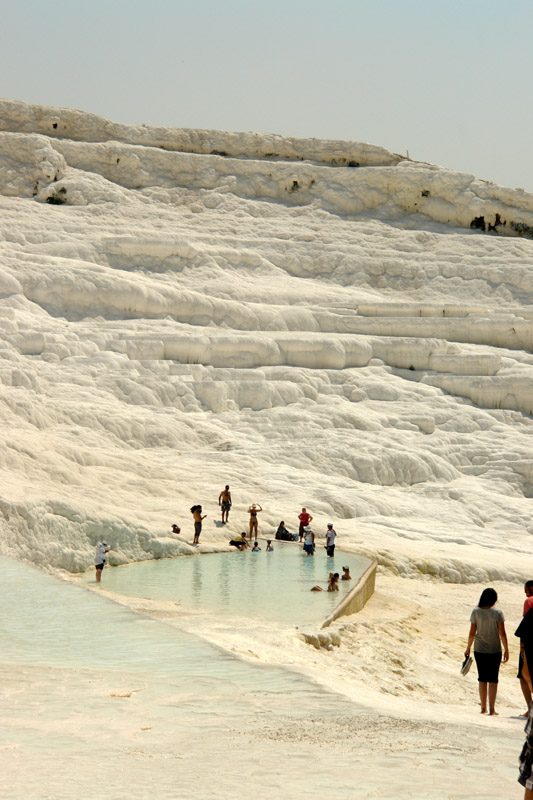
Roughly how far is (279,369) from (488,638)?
18.2m

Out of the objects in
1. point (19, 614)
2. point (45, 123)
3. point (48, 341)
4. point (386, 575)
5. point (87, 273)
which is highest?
point (45, 123)

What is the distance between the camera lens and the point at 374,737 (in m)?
5.14

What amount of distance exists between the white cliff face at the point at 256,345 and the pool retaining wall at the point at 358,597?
2227mm

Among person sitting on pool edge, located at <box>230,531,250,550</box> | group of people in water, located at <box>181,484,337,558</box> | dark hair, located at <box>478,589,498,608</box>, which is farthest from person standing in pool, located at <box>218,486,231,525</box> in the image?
dark hair, located at <box>478,589,498,608</box>

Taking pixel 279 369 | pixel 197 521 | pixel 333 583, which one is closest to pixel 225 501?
pixel 197 521

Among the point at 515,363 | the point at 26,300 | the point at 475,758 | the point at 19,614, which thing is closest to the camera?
the point at 475,758

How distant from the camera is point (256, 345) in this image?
84.3 ft

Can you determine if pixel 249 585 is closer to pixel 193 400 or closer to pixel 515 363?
pixel 193 400

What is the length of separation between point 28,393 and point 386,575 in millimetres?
8249

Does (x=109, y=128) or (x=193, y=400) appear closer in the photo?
(x=193, y=400)

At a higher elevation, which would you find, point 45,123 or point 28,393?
point 45,123

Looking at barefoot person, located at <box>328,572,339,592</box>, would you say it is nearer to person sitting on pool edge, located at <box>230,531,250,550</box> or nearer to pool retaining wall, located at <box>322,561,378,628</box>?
pool retaining wall, located at <box>322,561,378,628</box>

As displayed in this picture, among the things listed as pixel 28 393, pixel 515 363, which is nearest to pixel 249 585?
pixel 28 393

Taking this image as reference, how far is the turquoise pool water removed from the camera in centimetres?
1085
